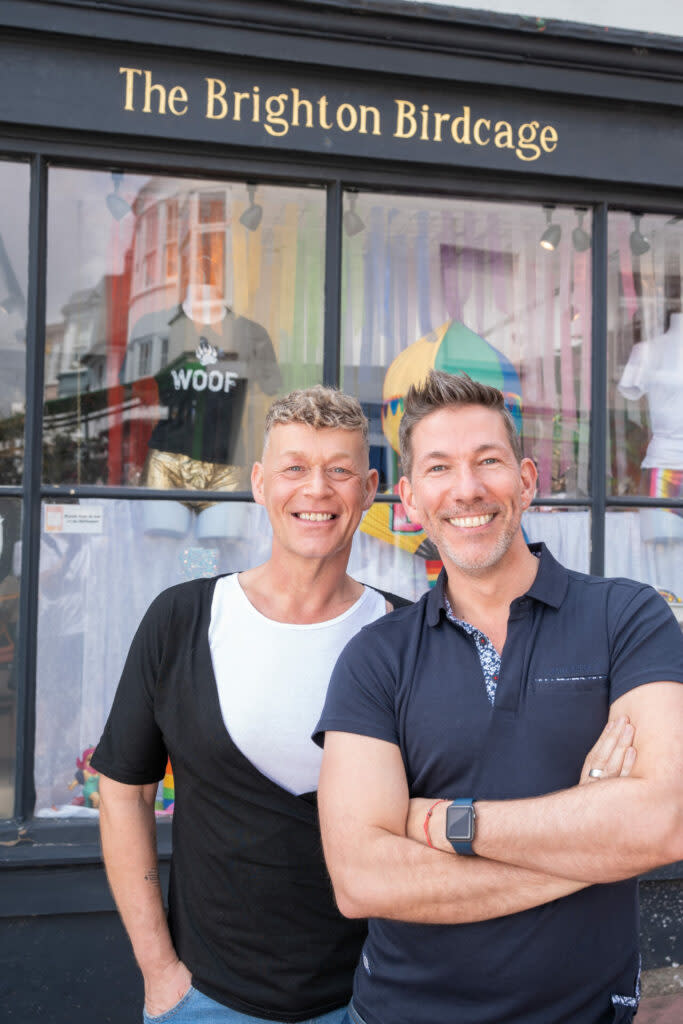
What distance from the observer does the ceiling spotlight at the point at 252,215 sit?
12.8ft

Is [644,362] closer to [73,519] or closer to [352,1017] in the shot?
[73,519]

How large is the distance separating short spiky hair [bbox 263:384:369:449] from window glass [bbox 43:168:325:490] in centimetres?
179

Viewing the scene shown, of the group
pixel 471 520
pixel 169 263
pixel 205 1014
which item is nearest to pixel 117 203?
pixel 169 263

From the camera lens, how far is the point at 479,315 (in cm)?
418

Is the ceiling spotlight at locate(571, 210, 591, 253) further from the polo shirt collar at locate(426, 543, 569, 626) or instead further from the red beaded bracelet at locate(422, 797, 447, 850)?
the red beaded bracelet at locate(422, 797, 447, 850)

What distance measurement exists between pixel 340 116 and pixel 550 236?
119 centimetres

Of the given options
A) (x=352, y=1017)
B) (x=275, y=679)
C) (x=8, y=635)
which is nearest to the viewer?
(x=352, y=1017)

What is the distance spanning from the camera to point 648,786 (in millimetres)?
1530

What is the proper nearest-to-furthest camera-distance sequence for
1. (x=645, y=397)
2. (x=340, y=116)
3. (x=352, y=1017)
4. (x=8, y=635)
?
1. (x=352, y=1017)
2. (x=8, y=635)
3. (x=340, y=116)
4. (x=645, y=397)

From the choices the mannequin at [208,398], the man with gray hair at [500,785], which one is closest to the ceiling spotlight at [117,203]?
the mannequin at [208,398]

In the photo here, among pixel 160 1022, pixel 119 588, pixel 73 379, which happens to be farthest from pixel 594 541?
pixel 160 1022

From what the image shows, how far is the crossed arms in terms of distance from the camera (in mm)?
1499

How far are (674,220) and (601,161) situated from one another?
1.88ft

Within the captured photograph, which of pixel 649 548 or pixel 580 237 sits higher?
pixel 580 237
